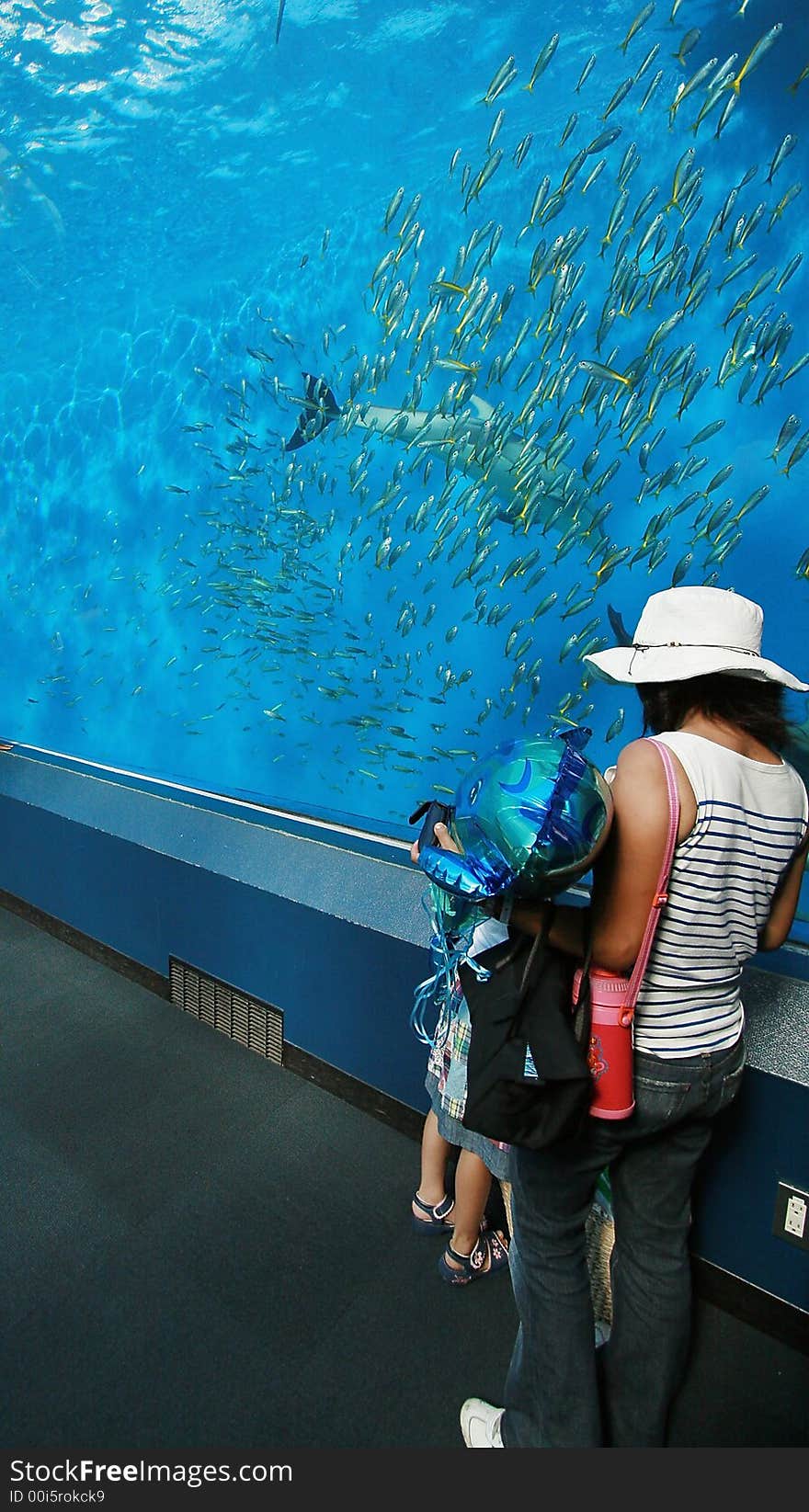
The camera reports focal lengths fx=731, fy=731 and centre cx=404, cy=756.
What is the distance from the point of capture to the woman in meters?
1.01

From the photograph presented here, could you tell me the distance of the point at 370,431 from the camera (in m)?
2.95

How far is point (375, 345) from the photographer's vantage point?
2855 millimetres

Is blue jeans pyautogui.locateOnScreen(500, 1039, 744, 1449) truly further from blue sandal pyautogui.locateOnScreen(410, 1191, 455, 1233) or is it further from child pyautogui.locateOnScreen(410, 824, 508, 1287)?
blue sandal pyautogui.locateOnScreen(410, 1191, 455, 1233)

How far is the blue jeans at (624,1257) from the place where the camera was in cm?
113

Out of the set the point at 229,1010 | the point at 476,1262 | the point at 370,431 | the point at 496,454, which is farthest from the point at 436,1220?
the point at 370,431

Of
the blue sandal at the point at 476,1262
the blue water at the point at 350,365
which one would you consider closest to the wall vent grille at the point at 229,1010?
the blue water at the point at 350,365

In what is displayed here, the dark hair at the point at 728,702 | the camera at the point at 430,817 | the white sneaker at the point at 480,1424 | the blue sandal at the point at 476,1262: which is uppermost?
the dark hair at the point at 728,702

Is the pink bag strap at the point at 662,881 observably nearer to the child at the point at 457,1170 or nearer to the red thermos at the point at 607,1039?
the red thermos at the point at 607,1039

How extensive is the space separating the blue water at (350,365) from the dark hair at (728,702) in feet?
0.38

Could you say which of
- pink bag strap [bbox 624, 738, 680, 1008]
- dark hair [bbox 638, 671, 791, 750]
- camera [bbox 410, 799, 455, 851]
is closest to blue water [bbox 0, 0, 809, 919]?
dark hair [bbox 638, 671, 791, 750]

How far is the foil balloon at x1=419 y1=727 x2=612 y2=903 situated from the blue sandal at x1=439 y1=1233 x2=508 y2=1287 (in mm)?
1436

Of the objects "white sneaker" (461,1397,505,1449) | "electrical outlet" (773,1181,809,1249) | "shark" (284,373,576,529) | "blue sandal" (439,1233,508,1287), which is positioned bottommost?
"blue sandal" (439,1233,508,1287)

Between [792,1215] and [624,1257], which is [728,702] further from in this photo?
[792,1215]

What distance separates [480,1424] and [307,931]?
56.8 inches
